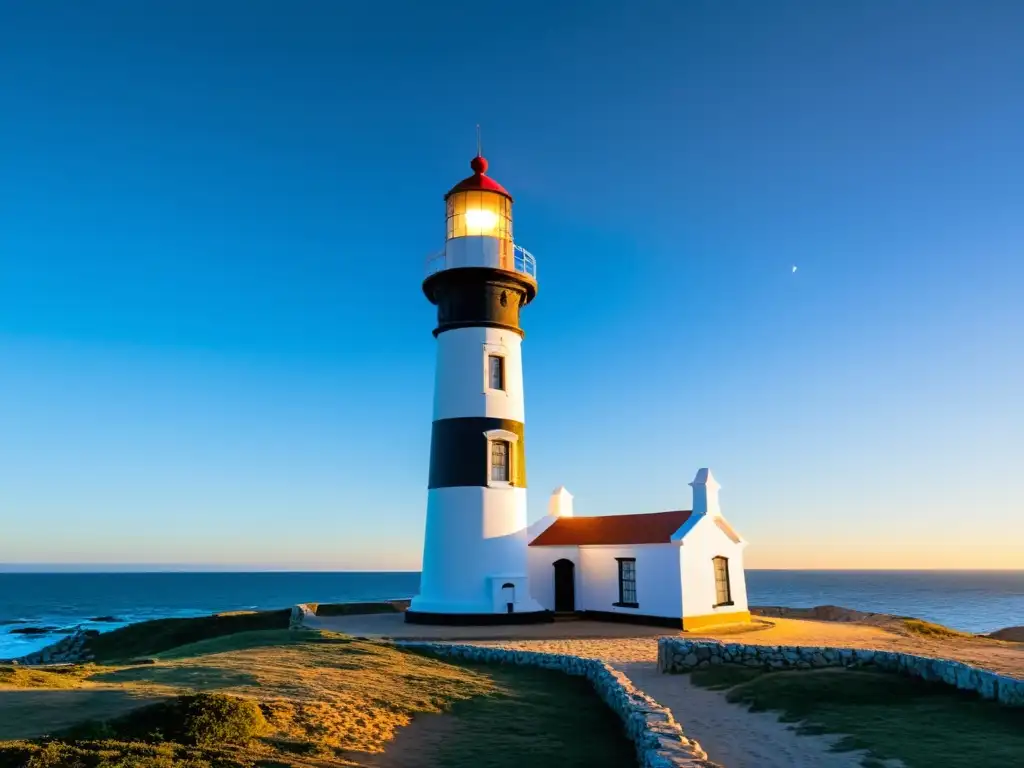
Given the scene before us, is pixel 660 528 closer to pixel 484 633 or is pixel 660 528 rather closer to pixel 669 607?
pixel 669 607

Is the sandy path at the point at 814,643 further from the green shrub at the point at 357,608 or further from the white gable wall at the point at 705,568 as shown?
the green shrub at the point at 357,608

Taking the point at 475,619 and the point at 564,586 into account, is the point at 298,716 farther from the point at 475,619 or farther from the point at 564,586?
the point at 564,586

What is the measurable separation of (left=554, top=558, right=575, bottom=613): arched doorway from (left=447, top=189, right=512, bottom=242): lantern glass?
11785 mm

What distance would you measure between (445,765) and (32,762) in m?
4.07

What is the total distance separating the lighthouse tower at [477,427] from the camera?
928 inches

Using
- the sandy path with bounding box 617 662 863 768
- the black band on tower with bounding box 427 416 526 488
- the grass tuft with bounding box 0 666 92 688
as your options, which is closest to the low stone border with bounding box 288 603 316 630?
the black band on tower with bounding box 427 416 526 488

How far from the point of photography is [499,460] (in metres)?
24.4

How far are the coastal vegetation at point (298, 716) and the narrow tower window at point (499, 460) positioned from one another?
383 inches

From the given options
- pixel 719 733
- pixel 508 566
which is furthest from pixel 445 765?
pixel 508 566

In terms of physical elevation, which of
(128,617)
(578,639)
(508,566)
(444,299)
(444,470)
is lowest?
(128,617)

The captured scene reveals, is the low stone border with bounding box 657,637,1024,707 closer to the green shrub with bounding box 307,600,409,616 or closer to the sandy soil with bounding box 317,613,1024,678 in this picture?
the sandy soil with bounding box 317,613,1024,678

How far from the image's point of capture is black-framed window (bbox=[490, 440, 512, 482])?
24203 mm

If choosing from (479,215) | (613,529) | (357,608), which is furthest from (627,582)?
(479,215)

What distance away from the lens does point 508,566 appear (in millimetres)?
23922
